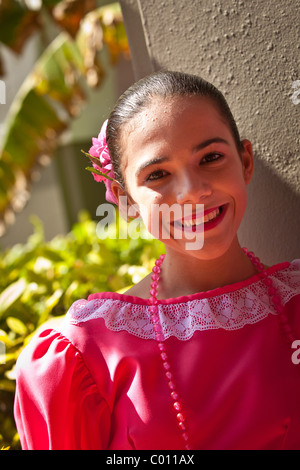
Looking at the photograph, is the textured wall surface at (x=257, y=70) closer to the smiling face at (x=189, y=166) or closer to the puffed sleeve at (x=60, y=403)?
the smiling face at (x=189, y=166)

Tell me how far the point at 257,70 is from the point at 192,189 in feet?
1.83

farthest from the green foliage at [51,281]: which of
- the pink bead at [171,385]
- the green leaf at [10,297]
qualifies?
the pink bead at [171,385]

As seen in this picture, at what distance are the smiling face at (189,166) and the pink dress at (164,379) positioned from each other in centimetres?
19

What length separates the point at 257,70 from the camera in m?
1.67

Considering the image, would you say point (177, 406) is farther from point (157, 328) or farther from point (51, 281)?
point (51, 281)

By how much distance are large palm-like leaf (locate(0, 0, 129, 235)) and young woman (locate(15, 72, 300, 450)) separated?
10.5 ft

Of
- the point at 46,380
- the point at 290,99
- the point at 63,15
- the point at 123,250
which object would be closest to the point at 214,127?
the point at 290,99

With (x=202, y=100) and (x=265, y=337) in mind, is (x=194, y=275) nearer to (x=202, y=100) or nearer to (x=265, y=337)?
(x=265, y=337)

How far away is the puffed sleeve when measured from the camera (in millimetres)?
1324

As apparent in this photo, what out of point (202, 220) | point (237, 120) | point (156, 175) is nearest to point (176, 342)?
point (202, 220)

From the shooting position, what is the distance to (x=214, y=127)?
1.39 metres

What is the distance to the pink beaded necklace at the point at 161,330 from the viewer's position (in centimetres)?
130

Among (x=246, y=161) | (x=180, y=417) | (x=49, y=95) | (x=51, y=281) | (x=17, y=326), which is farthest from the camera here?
(x=49, y=95)

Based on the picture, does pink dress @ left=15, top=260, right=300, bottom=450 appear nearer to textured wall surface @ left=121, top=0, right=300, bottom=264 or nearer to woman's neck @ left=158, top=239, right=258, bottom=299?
woman's neck @ left=158, top=239, right=258, bottom=299
